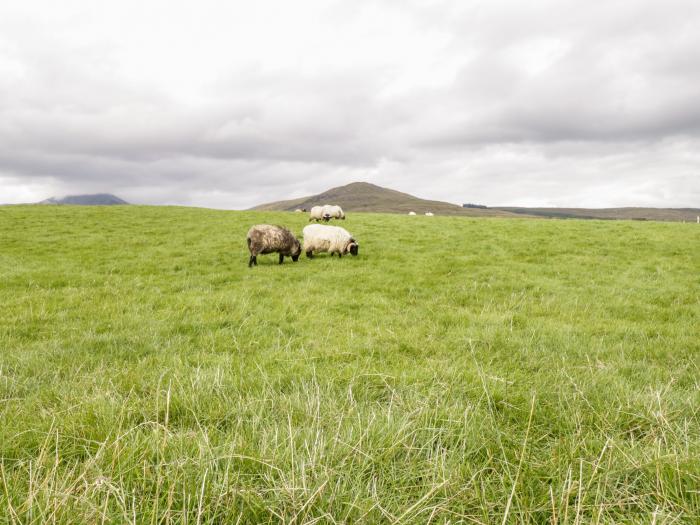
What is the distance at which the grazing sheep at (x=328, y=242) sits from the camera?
16484 millimetres

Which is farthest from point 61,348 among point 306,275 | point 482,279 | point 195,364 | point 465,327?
point 482,279

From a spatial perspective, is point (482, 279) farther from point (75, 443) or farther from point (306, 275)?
point (75, 443)

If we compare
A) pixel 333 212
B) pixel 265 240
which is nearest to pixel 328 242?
pixel 265 240

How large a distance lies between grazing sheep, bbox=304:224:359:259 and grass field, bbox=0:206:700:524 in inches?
70.1

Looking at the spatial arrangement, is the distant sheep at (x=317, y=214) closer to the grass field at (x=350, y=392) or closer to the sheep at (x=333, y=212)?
the sheep at (x=333, y=212)

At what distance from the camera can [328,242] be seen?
1656cm

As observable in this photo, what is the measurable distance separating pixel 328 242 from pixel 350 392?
1409cm

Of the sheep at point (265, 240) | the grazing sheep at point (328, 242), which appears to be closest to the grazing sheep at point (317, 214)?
the grazing sheep at point (328, 242)

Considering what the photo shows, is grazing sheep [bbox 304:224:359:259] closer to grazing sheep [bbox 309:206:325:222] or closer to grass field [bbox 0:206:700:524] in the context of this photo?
grass field [bbox 0:206:700:524]

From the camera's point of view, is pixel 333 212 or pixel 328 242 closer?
pixel 328 242

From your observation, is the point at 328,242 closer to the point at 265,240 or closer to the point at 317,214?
the point at 265,240

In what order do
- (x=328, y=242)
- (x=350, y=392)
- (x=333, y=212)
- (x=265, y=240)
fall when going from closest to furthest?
(x=350, y=392), (x=265, y=240), (x=328, y=242), (x=333, y=212)

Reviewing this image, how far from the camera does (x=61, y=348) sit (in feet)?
17.3

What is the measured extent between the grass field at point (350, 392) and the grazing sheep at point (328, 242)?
178cm
